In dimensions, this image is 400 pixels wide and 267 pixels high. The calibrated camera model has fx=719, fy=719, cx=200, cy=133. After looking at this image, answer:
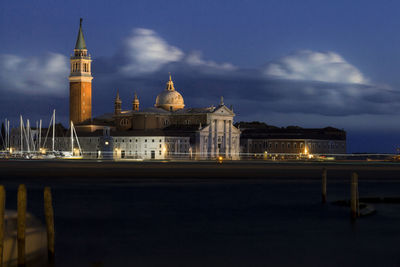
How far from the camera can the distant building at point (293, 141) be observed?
16462cm

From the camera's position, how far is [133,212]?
95.2ft

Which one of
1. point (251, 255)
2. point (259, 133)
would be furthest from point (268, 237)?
point (259, 133)

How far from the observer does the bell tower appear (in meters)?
163

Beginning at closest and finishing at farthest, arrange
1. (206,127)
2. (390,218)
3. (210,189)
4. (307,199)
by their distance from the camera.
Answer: (390,218)
(307,199)
(210,189)
(206,127)

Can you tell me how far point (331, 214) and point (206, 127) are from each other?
126650mm

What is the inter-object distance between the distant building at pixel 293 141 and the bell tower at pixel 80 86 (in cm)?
3841

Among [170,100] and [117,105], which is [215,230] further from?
[117,105]

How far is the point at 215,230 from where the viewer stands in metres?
23.7

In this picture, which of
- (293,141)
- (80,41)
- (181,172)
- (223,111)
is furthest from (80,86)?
(181,172)

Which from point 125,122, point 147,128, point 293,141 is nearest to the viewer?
point 147,128

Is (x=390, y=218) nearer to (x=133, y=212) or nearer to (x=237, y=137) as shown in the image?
(x=133, y=212)

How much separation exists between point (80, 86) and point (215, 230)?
14201cm

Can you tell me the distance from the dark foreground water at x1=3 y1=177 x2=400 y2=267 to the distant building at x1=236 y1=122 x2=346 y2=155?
126m

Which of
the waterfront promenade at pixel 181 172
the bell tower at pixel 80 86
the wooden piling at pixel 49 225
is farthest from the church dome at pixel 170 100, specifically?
the wooden piling at pixel 49 225
